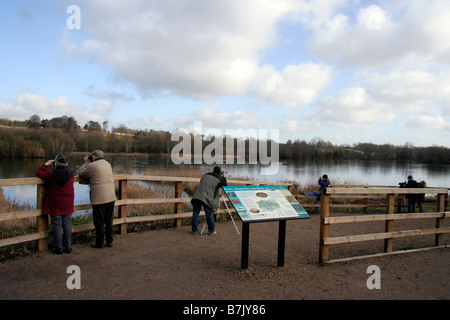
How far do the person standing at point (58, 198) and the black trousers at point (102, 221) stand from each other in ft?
1.54

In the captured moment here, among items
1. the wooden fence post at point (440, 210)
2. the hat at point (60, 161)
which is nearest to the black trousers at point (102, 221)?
the hat at point (60, 161)

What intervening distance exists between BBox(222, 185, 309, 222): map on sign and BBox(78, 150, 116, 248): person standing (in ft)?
7.57

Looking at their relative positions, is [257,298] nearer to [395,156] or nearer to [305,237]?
[305,237]

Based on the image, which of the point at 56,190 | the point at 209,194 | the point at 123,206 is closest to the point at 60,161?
the point at 56,190

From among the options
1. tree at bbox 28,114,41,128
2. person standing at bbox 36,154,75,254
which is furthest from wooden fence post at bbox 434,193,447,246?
tree at bbox 28,114,41,128

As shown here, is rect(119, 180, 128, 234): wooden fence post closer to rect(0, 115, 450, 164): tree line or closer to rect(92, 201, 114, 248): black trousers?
rect(92, 201, 114, 248): black trousers

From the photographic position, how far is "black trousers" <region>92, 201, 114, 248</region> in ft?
18.7

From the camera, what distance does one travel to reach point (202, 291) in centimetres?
412

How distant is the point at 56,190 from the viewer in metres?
5.25

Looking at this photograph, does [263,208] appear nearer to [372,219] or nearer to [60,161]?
[372,219]

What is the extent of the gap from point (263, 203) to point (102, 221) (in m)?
3.07

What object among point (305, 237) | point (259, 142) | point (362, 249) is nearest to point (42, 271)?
point (305, 237)

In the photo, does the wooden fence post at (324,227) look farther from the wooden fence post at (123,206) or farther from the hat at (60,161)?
the hat at (60,161)

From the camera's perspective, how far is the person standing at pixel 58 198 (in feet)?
17.1
